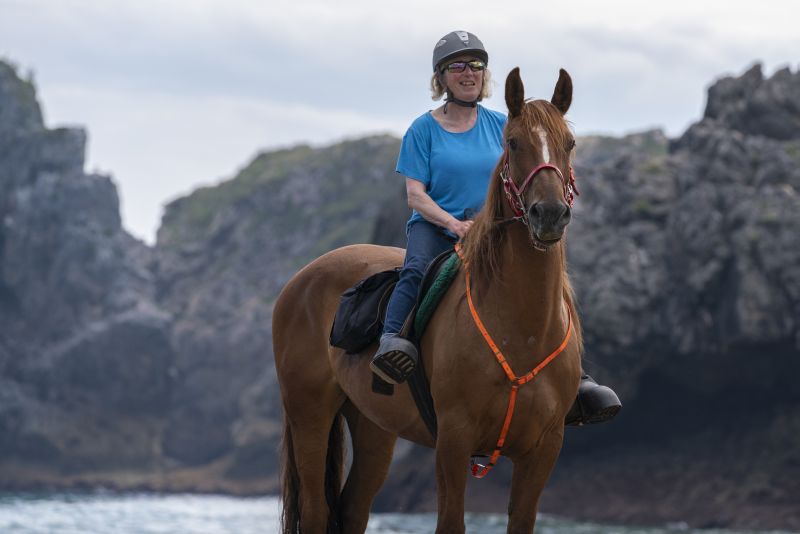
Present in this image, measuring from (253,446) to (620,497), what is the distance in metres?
82.8

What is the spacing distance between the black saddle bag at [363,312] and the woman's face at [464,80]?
1.37 m

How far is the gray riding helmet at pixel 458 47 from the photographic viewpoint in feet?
26.3

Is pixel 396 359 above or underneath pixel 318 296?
underneath

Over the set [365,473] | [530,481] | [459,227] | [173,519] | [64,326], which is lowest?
[173,519]

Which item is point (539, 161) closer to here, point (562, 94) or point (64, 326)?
point (562, 94)

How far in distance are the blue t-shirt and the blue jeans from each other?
136mm

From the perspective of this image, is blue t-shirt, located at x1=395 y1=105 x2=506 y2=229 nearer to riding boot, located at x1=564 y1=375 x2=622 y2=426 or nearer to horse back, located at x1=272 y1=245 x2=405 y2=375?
horse back, located at x1=272 y1=245 x2=405 y2=375

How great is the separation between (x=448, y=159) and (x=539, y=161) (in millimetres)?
1497

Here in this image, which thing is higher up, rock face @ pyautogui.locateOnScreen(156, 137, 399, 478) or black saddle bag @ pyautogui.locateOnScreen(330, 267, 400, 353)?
black saddle bag @ pyautogui.locateOnScreen(330, 267, 400, 353)

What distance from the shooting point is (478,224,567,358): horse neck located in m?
6.96

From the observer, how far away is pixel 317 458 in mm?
9328

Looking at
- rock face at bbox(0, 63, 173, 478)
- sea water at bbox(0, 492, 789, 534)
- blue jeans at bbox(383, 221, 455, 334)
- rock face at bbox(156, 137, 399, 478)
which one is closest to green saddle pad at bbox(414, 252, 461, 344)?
blue jeans at bbox(383, 221, 455, 334)

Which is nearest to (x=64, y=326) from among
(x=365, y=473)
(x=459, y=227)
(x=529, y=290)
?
(x=365, y=473)

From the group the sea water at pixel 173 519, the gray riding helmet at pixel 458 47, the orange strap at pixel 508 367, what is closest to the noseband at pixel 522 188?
the orange strap at pixel 508 367
